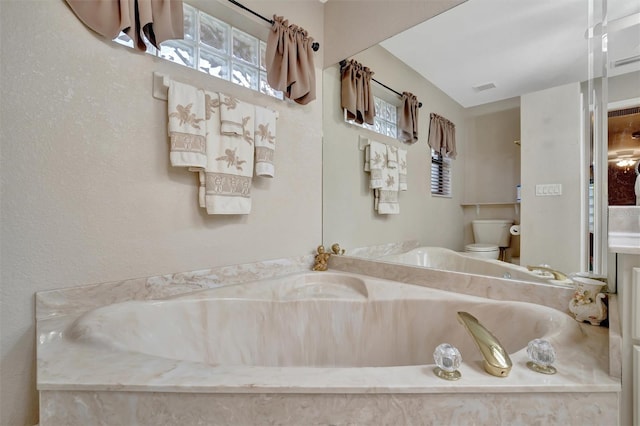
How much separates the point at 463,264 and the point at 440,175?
503 millimetres

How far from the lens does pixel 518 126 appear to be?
1211mm

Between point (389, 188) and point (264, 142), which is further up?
point (264, 142)

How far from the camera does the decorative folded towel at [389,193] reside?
1.75 metres

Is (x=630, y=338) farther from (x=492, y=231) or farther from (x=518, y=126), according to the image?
(x=518, y=126)

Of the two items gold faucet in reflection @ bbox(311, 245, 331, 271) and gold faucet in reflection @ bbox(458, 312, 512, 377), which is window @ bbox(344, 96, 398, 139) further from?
gold faucet in reflection @ bbox(458, 312, 512, 377)

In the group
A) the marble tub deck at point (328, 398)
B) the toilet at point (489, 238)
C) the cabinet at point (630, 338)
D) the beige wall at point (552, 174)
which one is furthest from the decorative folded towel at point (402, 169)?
the marble tub deck at point (328, 398)

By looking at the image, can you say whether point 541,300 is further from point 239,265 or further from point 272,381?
point 239,265

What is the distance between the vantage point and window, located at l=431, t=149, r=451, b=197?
1.51 meters

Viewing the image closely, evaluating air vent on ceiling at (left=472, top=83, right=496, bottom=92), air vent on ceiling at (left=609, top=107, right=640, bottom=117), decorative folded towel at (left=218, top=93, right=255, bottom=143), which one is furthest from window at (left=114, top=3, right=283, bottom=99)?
air vent on ceiling at (left=609, top=107, right=640, bottom=117)

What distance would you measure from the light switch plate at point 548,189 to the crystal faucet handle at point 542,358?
725mm

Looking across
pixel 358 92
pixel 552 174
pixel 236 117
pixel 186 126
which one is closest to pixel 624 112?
pixel 552 174

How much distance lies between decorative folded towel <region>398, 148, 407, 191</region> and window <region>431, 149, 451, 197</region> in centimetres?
18

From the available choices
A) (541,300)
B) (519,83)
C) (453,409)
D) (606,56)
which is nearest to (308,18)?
(519,83)

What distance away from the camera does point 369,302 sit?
1.31 m
